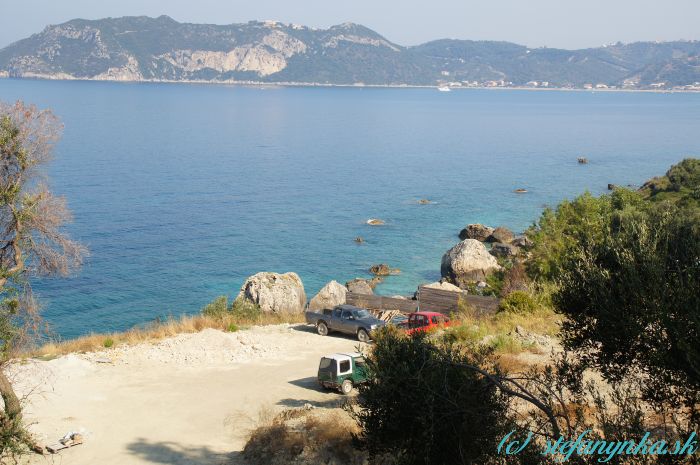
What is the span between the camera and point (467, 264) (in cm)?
4875

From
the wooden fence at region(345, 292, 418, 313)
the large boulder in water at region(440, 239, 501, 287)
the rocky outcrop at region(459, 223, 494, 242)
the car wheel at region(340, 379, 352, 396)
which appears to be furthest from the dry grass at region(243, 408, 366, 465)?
the rocky outcrop at region(459, 223, 494, 242)

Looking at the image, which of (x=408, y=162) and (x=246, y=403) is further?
(x=408, y=162)

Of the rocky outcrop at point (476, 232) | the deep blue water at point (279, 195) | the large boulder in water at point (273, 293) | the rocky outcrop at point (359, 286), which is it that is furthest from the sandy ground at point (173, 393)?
the rocky outcrop at point (476, 232)

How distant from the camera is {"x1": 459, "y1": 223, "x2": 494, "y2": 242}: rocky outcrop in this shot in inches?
2440

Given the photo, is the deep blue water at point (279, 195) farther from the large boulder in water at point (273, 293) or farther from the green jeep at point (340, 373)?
the green jeep at point (340, 373)

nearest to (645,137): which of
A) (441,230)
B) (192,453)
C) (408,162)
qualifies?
(408,162)

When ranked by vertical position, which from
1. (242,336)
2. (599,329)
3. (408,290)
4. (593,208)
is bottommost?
(408,290)

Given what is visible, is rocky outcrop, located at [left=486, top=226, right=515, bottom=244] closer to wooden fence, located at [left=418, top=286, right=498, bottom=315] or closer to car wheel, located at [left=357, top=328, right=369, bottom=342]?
wooden fence, located at [left=418, top=286, right=498, bottom=315]

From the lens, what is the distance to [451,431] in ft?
32.2

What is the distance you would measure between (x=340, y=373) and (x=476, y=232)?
142 ft

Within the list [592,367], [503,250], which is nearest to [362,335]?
[592,367]

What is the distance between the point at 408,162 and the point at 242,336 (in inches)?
3351

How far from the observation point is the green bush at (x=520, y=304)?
27.1 metres

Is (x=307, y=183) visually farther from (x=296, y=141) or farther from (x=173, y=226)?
(x=296, y=141)
